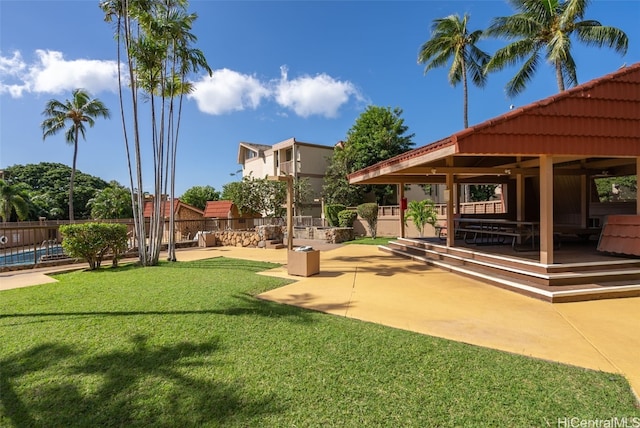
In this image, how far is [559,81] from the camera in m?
14.9

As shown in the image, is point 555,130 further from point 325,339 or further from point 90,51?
point 90,51

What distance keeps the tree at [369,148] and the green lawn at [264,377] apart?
2022 centimetres

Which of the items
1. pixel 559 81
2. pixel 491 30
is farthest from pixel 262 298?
pixel 491 30

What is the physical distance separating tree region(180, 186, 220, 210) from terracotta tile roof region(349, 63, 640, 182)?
117 feet

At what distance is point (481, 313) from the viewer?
4.65 metres

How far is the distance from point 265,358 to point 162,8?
10360 mm

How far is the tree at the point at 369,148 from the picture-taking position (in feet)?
78.7

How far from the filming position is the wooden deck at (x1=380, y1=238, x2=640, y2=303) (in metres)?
5.42

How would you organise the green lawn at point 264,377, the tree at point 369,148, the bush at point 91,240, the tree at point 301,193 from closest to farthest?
the green lawn at point 264,377 < the bush at point 91,240 < the tree at point 369,148 < the tree at point 301,193

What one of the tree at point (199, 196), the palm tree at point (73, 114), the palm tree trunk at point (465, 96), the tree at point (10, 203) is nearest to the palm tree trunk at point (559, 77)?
the palm tree trunk at point (465, 96)

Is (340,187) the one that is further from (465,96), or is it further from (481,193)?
(481,193)

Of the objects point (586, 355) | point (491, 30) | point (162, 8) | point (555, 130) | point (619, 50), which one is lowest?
point (586, 355)

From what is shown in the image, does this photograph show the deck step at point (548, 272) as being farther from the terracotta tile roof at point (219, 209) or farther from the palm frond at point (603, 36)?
the terracotta tile roof at point (219, 209)

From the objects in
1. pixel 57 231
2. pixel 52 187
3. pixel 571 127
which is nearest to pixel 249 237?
pixel 57 231
